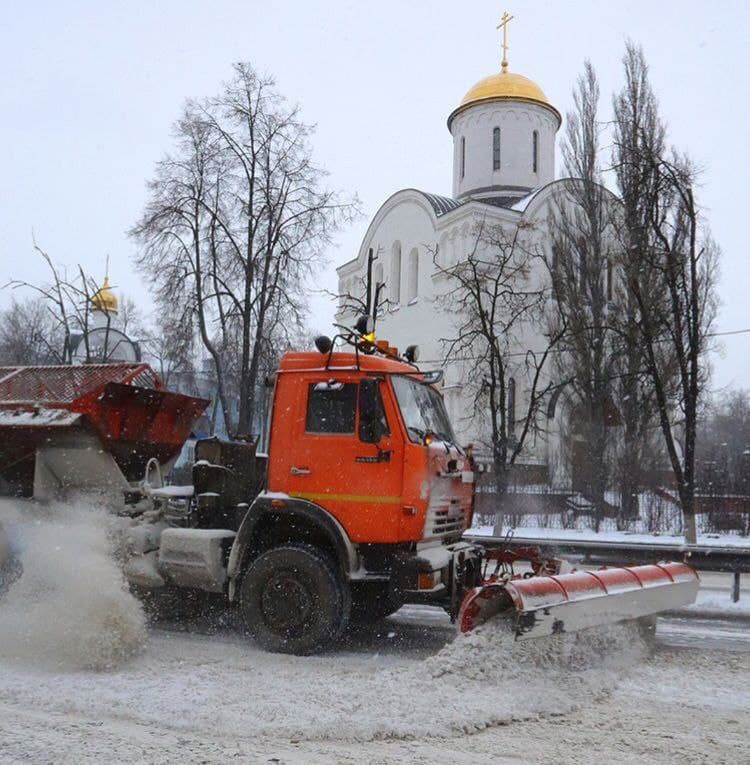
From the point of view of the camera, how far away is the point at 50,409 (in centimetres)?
813

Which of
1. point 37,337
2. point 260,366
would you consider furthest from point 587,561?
point 37,337

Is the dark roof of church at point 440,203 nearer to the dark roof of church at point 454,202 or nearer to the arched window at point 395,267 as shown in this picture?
the dark roof of church at point 454,202

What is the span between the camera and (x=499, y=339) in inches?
1103

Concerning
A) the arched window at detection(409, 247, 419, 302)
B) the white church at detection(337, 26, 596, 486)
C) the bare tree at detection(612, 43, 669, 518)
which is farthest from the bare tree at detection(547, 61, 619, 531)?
the arched window at detection(409, 247, 419, 302)

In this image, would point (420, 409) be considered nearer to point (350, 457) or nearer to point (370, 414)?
point (370, 414)

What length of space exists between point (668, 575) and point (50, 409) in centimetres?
623

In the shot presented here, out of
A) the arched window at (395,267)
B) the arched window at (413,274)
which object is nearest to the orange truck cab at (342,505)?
the arched window at (413,274)

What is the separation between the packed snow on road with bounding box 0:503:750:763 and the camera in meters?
4.63

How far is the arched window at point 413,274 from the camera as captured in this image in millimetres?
34938

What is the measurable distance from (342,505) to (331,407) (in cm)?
86

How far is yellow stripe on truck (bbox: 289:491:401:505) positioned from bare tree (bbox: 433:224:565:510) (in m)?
12.2

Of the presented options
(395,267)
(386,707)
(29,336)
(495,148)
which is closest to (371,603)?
(386,707)

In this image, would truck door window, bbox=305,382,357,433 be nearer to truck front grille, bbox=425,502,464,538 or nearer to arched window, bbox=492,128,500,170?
truck front grille, bbox=425,502,464,538

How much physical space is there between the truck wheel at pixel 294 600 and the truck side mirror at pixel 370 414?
1.14 meters
